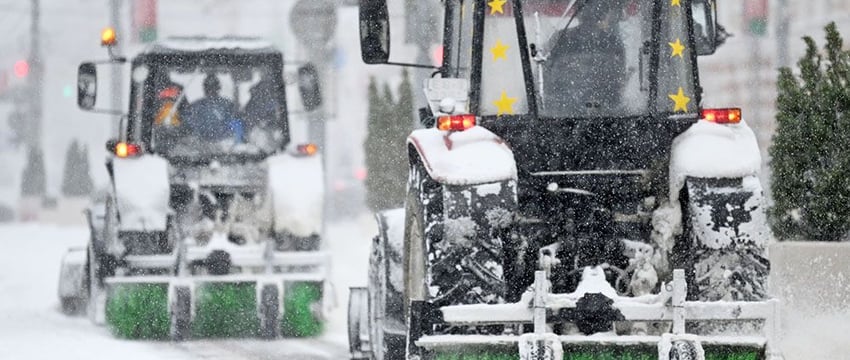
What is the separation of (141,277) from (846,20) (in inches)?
1079

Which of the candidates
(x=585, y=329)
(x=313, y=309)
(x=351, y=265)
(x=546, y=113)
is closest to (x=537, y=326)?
(x=585, y=329)

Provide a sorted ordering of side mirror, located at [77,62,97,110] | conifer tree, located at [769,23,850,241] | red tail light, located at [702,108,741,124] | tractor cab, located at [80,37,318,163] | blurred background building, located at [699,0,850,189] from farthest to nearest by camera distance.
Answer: blurred background building, located at [699,0,850,189] < tractor cab, located at [80,37,318,163] < side mirror, located at [77,62,97,110] < conifer tree, located at [769,23,850,241] < red tail light, located at [702,108,741,124]

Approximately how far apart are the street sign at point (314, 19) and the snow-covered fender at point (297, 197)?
1073 centimetres

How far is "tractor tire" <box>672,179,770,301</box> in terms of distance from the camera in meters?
7.81

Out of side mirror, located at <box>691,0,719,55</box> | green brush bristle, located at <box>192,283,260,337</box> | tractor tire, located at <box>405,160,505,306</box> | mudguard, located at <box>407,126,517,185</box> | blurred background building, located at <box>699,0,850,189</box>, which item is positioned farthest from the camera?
blurred background building, located at <box>699,0,850,189</box>

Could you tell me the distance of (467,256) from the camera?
7684 mm

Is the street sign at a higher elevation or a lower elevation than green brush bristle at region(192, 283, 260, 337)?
higher

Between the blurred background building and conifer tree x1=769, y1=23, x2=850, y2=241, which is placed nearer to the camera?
conifer tree x1=769, y1=23, x2=850, y2=241

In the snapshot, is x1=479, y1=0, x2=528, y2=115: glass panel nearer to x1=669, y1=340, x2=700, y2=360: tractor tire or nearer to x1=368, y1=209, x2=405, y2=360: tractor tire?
x1=368, y1=209, x2=405, y2=360: tractor tire

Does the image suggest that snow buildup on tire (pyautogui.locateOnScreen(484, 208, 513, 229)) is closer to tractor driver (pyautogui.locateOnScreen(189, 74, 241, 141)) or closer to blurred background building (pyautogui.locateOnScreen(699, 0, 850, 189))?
tractor driver (pyautogui.locateOnScreen(189, 74, 241, 141))

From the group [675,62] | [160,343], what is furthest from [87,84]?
[675,62]

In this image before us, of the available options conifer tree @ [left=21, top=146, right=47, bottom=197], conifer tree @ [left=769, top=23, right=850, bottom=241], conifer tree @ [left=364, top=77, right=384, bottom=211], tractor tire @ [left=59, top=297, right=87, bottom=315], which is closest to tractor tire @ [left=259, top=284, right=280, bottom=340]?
tractor tire @ [left=59, top=297, right=87, bottom=315]

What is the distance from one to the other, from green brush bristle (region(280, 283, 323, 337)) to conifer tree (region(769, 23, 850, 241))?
3803 mm

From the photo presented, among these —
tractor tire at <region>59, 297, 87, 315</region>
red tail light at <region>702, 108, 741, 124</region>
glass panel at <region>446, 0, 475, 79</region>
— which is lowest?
tractor tire at <region>59, 297, 87, 315</region>
